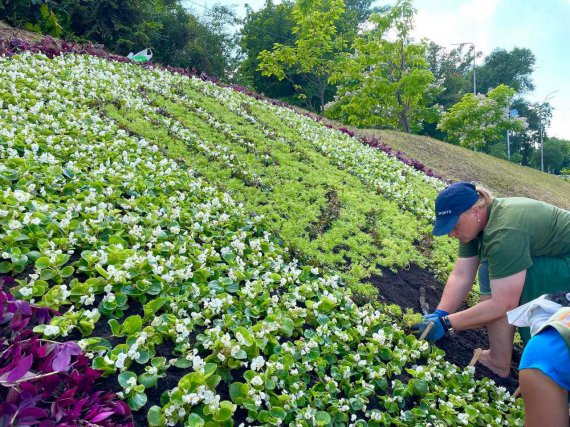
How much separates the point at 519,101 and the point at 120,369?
59.5 meters

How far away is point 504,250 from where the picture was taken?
3.03m

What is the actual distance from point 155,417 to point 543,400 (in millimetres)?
1807

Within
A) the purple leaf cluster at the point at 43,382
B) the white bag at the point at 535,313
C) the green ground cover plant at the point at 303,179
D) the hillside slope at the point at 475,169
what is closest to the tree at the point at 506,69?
the hillside slope at the point at 475,169

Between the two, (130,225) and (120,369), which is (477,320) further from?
(130,225)

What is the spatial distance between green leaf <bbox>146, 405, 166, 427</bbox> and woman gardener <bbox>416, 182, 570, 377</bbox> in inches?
87.7

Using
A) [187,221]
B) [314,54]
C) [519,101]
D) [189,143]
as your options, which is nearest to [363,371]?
[187,221]

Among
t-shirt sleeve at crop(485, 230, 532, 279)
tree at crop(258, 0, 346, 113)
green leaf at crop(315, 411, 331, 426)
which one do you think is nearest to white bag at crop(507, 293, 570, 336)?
t-shirt sleeve at crop(485, 230, 532, 279)

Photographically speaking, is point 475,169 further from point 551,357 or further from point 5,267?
point 5,267

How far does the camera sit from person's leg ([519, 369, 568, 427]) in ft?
6.52

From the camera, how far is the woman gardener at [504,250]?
10.00 ft

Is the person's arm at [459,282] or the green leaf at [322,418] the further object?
the person's arm at [459,282]

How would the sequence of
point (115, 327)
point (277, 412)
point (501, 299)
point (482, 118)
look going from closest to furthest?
point (277, 412) < point (115, 327) < point (501, 299) < point (482, 118)

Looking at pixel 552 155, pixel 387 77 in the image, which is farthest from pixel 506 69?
pixel 387 77

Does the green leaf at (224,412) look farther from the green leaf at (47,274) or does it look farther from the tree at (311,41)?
the tree at (311,41)
